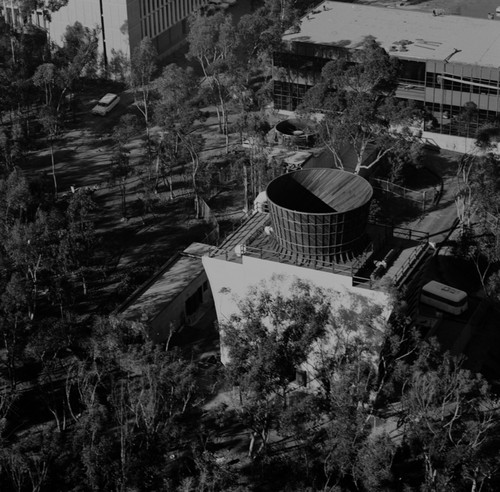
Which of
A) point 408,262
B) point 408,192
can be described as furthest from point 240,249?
point 408,192

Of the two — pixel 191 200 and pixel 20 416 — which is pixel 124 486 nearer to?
pixel 20 416

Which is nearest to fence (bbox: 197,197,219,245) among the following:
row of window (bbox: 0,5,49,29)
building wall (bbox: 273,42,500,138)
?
building wall (bbox: 273,42,500,138)

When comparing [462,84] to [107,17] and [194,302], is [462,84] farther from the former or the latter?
[107,17]

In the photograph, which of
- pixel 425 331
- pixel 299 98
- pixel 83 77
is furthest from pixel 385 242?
pixel 83 77

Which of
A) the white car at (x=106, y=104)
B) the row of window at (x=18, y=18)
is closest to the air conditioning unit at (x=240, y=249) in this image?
the white car at (x=106, y=104)

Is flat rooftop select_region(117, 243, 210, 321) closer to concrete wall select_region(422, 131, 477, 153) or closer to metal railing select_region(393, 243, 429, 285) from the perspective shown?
metal railing select_region(393, 243, 429, 285)

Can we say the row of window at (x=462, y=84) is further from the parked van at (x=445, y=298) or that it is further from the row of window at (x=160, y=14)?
the row of window at (x=160, y=14)

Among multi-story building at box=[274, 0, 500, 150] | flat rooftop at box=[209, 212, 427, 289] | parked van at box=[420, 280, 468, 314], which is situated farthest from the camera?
multi-story building at box=[274, 0, 500, 150]
